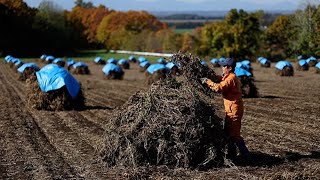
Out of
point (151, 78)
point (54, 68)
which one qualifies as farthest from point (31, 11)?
point (54, 68)

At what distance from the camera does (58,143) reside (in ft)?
37.0

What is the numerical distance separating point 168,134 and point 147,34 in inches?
2845

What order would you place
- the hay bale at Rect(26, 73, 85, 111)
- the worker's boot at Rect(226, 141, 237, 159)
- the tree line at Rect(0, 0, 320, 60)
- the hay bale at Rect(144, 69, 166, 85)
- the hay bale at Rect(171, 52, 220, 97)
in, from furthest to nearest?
the tree line at Rect(0, 0, 320, 60)
the hay bale at Rect(144, 69, 166, 85)
the hay bale at Rect(26, 73, 85, 111)
the hay bale at Rect(171, 52, 220, 97)
the worker's boot at Rect(226, 141, 237, 159)

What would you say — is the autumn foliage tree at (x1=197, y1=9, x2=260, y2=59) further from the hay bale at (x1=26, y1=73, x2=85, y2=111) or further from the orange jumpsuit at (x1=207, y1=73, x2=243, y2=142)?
the orange jumpsuit at (x1=207, y1=73, x2=243, y2=142)

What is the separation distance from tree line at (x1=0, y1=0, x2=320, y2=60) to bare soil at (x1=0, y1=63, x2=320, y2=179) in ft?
81.8

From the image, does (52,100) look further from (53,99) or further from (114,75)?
(114,75)

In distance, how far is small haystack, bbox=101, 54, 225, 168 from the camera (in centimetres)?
869

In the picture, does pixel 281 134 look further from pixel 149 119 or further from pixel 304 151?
pixel 149 119

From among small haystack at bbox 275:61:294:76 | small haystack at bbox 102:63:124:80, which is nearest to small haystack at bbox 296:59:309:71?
small haystack at bbox 275:61:294:76

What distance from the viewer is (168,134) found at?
8781 millimetres

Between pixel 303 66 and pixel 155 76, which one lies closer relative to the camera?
pixel 155 76

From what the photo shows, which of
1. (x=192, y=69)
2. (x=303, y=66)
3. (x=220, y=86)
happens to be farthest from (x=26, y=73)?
→ (x=220, y=86)

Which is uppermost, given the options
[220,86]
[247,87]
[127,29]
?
[220,86]

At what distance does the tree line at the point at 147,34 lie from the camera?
59.8 metres
